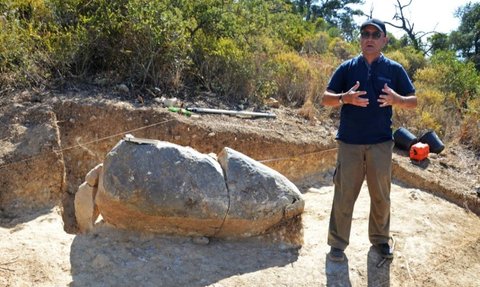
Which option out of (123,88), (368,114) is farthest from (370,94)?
(123,88)

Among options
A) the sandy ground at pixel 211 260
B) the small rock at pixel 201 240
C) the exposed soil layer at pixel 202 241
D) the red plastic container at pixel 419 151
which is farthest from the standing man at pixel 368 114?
the red plastic container at pixel 419 151

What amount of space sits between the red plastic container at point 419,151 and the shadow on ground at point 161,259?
9.19 ft

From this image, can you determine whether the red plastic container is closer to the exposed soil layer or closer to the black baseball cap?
A: the exposed soil layer

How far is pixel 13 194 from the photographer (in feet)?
14.2

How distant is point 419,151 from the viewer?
5.81 meters

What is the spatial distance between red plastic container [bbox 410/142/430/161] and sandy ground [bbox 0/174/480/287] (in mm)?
1779

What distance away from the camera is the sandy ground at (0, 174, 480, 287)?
3.26 metres

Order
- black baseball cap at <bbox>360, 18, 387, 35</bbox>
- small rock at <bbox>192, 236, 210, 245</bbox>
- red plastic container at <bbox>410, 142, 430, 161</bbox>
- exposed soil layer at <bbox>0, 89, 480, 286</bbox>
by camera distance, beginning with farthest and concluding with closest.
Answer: red plastic container at <bbox>410, 142, 430, 161</bbox>, small rock at <bbox>192, 236, 210, 245</bbox>, exposed soil layer at <bbox>0, 89, 480, 286</bbox>, black baseball cap at <bbox>360, 18, 387, 35</bbox>

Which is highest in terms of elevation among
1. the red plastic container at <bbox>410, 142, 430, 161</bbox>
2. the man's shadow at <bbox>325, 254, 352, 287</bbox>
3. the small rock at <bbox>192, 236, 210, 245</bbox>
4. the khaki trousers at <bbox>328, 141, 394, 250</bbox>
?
the khaki trousers at <bbox>328, 141, 394, 250</bbox>

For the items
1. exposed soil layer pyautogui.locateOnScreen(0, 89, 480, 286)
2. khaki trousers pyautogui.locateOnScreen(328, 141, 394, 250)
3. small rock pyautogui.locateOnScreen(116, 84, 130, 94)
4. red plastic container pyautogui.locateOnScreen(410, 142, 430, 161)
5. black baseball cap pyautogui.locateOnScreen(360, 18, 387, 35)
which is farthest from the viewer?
red plastic container pyautogui.locateOnScreen(410, 142, 430, 161)

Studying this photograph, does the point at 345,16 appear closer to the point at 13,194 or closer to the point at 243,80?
the point at 243,80

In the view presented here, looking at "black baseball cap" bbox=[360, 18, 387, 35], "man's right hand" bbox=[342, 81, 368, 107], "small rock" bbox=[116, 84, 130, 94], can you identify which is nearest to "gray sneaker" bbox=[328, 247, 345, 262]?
"man's right hand" bbox=[342, 81, 368, 107]

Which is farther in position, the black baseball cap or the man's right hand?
the black baseball cap

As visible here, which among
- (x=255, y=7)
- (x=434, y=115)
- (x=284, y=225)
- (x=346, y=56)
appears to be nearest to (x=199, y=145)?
(x=284, y=225)
